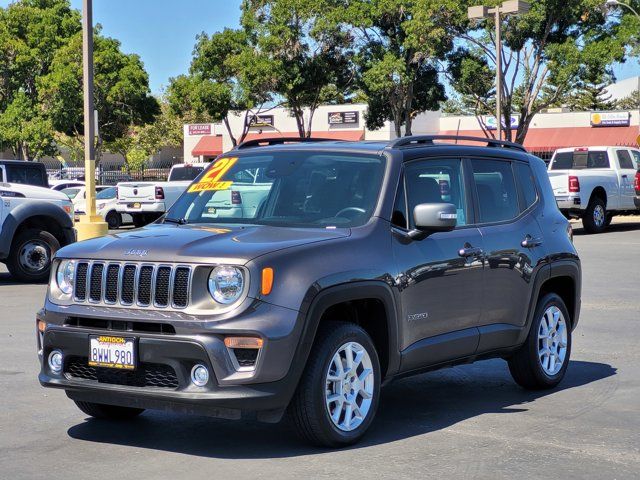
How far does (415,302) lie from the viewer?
22.0ft

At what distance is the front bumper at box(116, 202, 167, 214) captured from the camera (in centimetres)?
3122

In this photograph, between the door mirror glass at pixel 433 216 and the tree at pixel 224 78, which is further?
the tree at pixel 224 78

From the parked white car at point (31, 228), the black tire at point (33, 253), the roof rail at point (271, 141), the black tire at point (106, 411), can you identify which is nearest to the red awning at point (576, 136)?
the parked white car at point (31, 228)

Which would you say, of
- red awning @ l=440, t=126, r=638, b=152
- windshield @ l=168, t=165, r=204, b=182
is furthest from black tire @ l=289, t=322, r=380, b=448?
red awning @ l=440, t=126, r=638, b=152

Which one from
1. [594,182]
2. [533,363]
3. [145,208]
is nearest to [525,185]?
[533,363]

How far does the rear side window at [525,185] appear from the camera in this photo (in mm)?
8125

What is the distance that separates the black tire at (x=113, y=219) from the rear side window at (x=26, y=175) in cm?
1471

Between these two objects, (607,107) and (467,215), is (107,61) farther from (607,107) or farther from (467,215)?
(607,107)

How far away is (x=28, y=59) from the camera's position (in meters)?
57.7

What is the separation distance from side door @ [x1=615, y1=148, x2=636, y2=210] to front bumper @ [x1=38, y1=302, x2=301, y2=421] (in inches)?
910

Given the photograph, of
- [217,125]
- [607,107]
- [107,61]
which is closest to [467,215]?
[107,61]

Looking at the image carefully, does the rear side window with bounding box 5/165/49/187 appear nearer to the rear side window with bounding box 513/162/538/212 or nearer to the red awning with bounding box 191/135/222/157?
the rear side window with bounding box 513/162/538/212

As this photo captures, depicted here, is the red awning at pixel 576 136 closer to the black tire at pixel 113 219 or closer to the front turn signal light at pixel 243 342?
the black tire at pixel 113 219

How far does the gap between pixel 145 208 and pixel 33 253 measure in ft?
50.3
